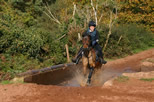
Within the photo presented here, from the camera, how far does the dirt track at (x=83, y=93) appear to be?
664cm

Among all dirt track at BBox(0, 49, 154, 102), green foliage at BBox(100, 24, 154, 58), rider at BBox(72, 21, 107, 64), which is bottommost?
green foliage at BBox(100, 24, 154, 58)

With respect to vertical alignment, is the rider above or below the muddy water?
above

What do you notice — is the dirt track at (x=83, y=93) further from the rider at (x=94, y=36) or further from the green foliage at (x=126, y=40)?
the green foliage at (x=126, y=40)

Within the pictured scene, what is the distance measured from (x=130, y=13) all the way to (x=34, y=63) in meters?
16.2

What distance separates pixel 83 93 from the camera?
7188mm

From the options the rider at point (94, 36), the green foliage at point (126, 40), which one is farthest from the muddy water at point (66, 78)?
the green foliage at point (126, 40)

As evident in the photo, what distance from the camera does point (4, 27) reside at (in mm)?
12305

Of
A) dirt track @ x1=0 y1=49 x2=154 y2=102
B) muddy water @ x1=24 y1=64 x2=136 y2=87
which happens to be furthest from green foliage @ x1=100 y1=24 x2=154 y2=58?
dirt track @ x1=0 y1=49 x2=154 y2=102

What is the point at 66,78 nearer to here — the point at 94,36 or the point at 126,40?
the point at 94,36

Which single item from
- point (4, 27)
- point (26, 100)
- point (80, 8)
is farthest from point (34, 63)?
point (80, 8)

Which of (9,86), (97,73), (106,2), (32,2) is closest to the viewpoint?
(9,86)

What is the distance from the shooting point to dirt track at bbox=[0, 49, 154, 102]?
261 inches

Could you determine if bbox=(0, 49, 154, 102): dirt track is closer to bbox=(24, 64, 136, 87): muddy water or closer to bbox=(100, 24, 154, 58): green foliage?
bbox=(24, 64, 136, 87): muddy water

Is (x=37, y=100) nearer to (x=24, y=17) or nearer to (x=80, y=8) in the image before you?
(x=80, y=8)
